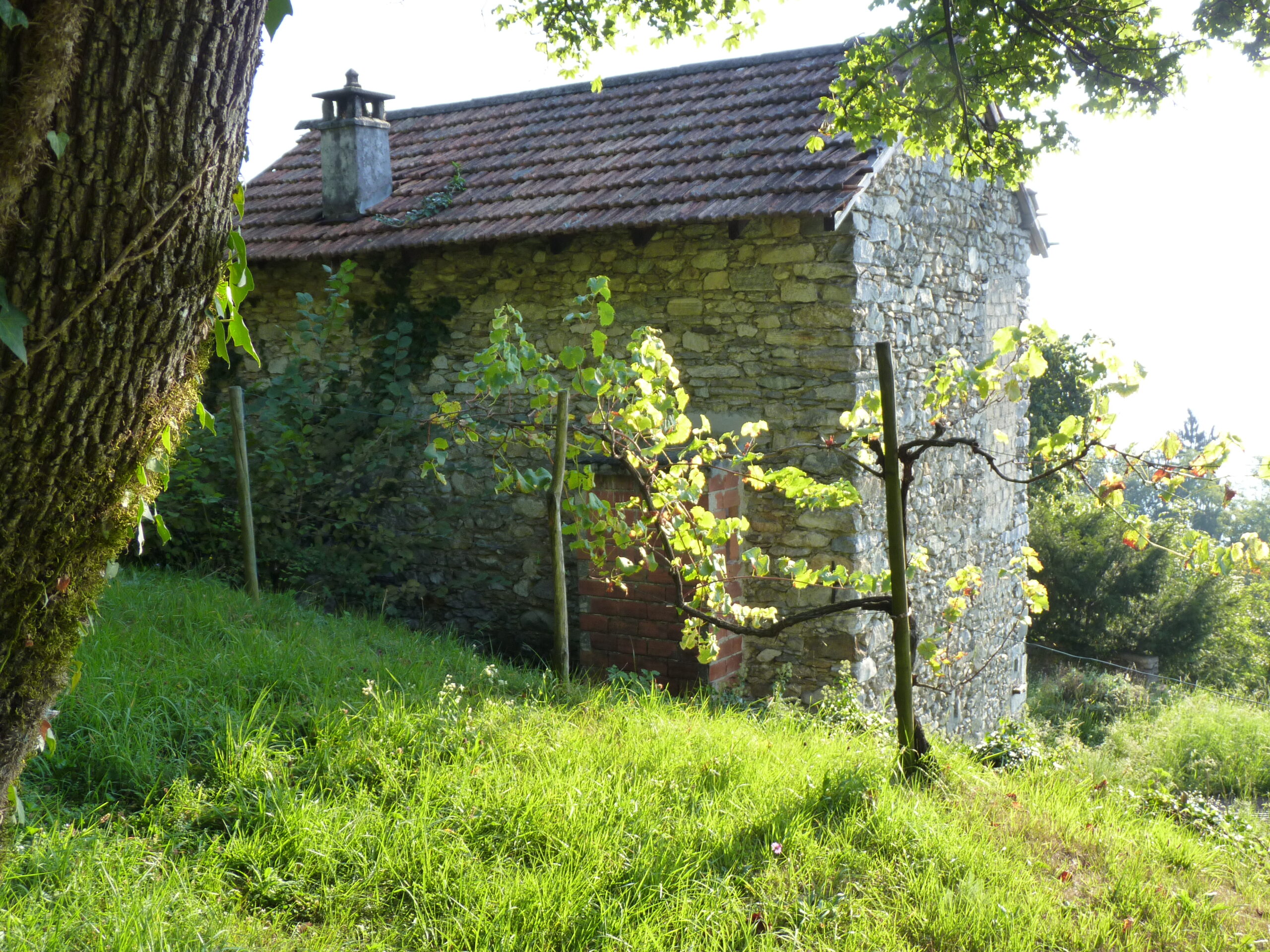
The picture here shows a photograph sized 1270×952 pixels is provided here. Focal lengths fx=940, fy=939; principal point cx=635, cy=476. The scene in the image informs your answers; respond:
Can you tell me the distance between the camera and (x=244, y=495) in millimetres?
5668

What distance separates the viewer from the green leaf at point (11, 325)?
1.28 m

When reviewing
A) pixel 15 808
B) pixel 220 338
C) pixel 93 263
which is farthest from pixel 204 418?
pixel 15 808

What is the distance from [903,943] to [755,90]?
6.48 metres

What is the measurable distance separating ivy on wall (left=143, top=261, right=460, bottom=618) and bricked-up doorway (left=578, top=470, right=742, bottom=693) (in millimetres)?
1590

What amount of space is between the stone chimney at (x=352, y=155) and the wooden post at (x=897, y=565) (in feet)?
19.0

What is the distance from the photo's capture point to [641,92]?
8.29 metres

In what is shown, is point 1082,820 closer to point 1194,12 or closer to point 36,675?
point 1194,12

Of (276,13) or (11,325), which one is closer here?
(11,325)

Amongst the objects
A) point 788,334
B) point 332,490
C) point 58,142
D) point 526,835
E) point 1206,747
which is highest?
point 788,334

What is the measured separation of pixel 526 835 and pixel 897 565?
1774mm

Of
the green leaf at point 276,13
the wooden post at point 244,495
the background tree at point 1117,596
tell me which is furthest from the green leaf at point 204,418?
the background tree at point 1117,596

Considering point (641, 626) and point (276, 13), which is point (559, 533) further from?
point (276, 13)

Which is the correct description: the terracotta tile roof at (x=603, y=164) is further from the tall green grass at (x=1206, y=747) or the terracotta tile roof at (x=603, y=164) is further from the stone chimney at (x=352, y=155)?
the tall green grass at (x=1206, y=747)

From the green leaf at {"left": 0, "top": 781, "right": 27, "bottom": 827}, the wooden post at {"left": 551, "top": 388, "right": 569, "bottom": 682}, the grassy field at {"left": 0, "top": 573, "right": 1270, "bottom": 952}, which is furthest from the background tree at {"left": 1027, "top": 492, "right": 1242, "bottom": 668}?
the green leaf at {"left": 0, "top": 781, "right": 27, "bottom": 827}
